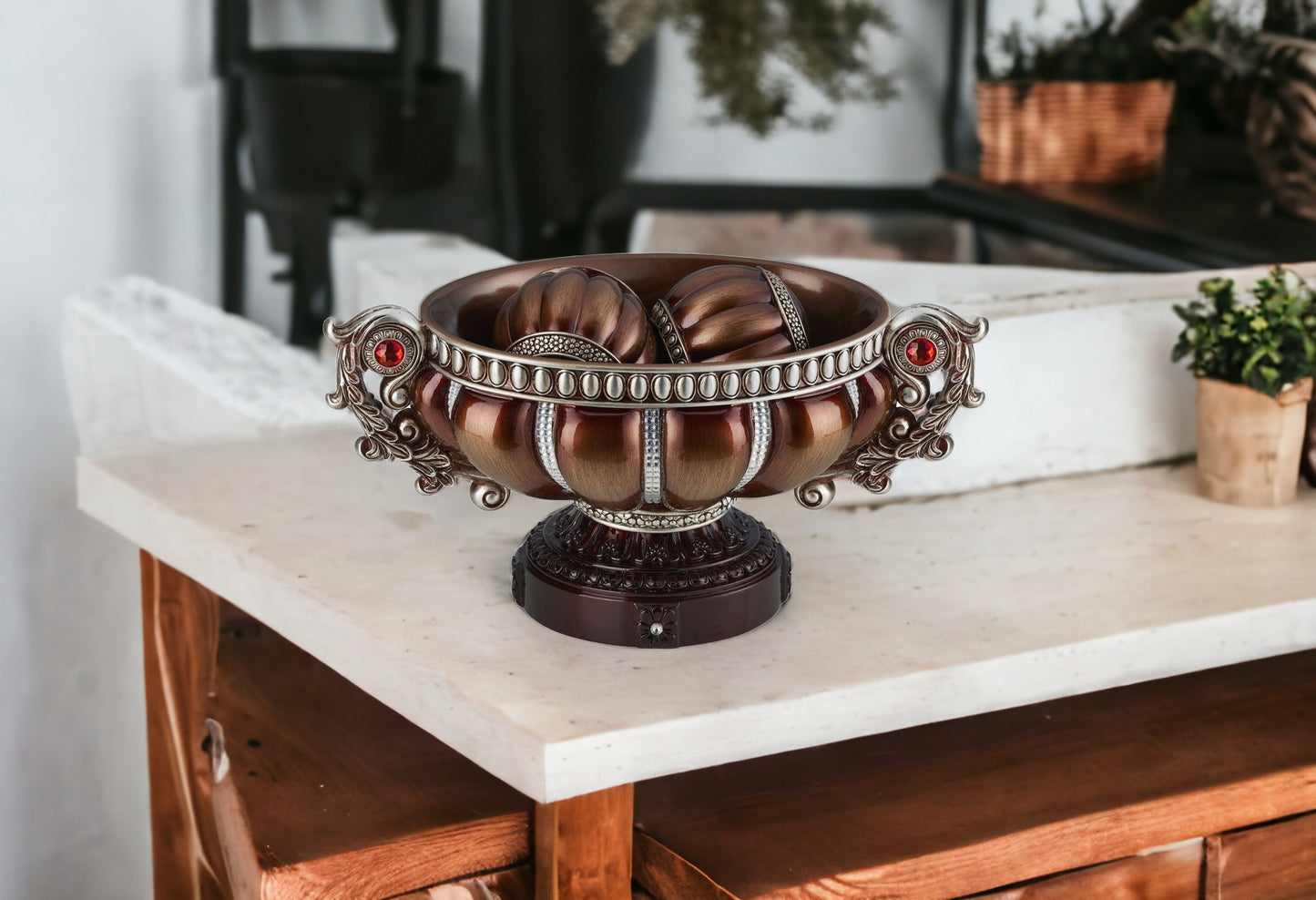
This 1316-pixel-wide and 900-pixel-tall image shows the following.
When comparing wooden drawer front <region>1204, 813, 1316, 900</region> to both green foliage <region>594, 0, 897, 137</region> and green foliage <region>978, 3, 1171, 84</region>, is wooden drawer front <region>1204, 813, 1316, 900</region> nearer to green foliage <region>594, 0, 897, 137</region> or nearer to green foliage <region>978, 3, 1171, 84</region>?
green foliage <region>978, 3, 1171, 84</region>

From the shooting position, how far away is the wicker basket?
1.80 m

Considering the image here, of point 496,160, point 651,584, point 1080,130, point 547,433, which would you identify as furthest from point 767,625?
point 496,160

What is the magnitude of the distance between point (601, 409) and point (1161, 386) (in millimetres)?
565

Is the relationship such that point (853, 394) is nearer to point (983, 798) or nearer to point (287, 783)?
point (983, 798)

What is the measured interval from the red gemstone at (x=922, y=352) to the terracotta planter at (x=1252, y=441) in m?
0.36

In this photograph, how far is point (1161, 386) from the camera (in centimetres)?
108

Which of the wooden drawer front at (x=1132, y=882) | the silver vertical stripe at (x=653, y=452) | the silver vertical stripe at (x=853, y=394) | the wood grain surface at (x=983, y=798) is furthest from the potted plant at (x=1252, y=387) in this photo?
the silver vertical stripe at (x=653, y=452)

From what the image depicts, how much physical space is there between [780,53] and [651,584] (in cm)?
162

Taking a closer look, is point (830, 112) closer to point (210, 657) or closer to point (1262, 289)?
point (1262, 289)

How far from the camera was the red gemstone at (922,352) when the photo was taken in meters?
0.74

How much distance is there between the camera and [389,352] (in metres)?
0.72

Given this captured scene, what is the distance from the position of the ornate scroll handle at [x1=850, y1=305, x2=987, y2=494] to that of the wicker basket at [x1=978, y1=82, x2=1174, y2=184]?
1177mm

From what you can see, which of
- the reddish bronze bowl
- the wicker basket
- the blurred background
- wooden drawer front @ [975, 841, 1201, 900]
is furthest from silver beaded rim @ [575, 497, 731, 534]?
the wicker basket

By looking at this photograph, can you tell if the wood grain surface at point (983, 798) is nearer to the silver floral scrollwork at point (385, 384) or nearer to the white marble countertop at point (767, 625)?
the white marble countertop at point (767, 625)
